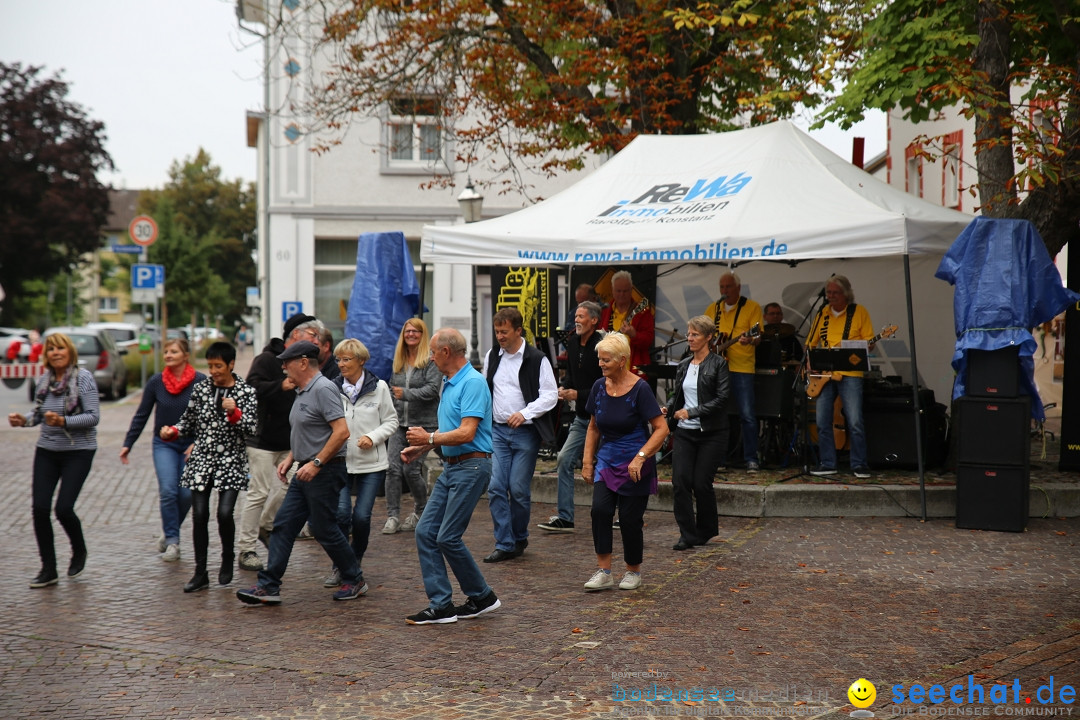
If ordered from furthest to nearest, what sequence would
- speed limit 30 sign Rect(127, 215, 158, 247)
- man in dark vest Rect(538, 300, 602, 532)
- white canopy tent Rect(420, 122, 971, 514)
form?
1. speed limit 30 sign Rect(127, 215, 158, 247)
2. white canopy tent Rect(420, 122, 971, 514)
3. man in dark vest Rect(538, 300, 602, 532)

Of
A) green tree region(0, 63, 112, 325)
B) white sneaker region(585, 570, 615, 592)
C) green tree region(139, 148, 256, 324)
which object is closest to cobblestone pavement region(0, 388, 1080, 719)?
white sneaker region(585, 570, 615, 592)

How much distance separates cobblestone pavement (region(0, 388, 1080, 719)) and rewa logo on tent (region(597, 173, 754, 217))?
138 inches

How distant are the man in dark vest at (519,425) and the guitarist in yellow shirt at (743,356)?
3172 millimetres

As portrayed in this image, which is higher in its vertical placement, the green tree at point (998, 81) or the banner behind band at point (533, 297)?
the green tree at point (998, 81)

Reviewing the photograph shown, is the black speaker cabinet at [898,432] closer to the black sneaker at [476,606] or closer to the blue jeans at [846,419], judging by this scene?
the blue jeans at [846,419]

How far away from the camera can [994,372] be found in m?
9.36

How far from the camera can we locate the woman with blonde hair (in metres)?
9.12

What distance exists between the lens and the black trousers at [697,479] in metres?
8.54

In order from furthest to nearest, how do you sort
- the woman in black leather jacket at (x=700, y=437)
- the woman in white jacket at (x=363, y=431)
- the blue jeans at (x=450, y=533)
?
the woman in black leather jacket at (x=700, y=437), the woman in white jacket at (x=363, y=431), the blue jeans at (x=450, y=533)

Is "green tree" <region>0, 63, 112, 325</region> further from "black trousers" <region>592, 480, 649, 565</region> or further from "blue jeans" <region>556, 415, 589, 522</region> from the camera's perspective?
"black trousers" <region>592, 480, 649, 565</region>

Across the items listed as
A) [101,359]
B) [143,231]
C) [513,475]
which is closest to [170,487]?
[513,475]

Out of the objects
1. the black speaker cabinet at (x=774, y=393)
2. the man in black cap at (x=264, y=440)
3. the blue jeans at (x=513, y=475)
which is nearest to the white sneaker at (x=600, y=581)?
the blue jeans at (x=513, y=475)

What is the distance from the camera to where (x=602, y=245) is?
10.6 metres

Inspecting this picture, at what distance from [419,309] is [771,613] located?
6595 millimetres
